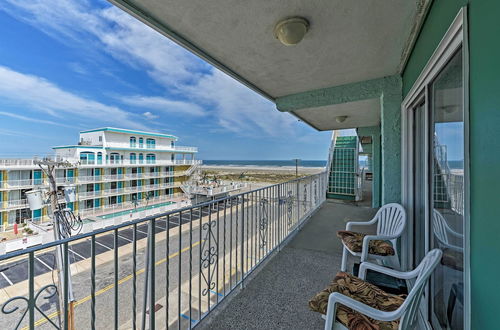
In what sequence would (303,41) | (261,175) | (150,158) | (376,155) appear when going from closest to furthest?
(303,41) → (376,155) → (150,158) → (261,175)

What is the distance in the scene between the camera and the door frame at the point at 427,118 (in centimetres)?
82

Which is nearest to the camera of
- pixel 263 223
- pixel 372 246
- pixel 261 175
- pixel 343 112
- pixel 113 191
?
pixel 372 246

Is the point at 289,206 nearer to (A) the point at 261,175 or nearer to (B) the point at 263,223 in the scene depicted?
(B) the point at 263,223

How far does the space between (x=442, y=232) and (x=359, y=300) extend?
74 cm

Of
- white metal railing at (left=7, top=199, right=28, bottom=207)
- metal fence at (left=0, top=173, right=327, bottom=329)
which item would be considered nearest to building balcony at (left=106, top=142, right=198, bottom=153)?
white metal railing at (left=7, top=199, right=28, bottom=207)

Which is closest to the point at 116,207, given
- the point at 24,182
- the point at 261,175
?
the point at 24,182

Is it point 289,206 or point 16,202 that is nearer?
point 289,206

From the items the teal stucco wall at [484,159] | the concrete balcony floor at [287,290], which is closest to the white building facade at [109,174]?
the concrete balcony floor at [287,290]

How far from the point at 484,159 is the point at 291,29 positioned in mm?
1404

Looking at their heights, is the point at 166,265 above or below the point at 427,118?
below

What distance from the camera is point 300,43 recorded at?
5.95 feet

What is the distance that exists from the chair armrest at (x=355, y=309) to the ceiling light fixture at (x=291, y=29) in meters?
1.80

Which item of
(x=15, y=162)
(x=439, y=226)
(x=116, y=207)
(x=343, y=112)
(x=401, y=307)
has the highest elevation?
(x=343, y=112)

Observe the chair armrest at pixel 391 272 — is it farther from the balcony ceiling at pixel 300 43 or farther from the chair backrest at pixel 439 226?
the balcony ceiling at pixel 300 43
